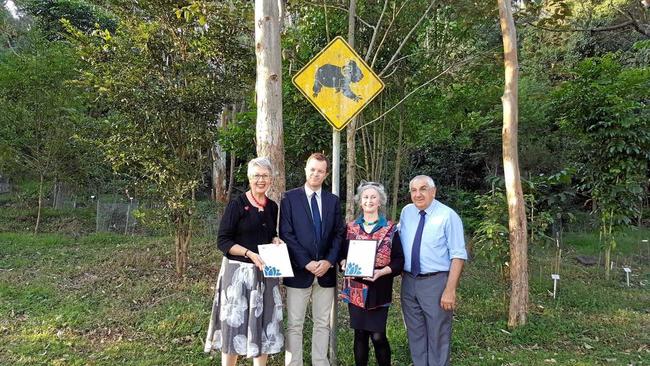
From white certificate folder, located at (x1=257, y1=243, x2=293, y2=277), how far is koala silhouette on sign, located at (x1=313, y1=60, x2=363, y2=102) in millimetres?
1242

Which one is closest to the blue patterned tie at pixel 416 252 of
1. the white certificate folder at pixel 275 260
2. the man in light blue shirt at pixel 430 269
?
the man in light blue shirt at pixel 430 269

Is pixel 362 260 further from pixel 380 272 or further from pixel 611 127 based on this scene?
pixel 611 127

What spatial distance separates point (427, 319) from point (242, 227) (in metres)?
1.50

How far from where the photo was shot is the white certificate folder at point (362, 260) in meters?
3.15

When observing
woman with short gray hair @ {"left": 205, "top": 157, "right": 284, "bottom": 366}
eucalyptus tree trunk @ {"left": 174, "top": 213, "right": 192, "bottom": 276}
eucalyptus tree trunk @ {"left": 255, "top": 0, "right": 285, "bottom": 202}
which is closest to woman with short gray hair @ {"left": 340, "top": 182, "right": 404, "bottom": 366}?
woman with short gray hair @ {"left": 205, "top": 157, "right": 284, "bottom": 366}

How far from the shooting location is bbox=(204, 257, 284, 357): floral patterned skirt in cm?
319

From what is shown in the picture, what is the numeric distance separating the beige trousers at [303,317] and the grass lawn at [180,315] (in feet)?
2.29

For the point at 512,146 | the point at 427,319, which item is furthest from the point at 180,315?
the point at 512,146

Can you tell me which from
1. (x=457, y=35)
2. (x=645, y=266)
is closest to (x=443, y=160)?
(x=645, y=266)

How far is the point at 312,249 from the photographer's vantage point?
3.26m

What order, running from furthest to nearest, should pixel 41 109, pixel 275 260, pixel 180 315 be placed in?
pixel 41 109, pixel 180 315, pixel 275 260

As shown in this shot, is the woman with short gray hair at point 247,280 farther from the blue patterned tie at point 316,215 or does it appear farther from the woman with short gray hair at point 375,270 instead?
the woman with short gray hair at point 375,270

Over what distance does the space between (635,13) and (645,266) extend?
765 centimetres

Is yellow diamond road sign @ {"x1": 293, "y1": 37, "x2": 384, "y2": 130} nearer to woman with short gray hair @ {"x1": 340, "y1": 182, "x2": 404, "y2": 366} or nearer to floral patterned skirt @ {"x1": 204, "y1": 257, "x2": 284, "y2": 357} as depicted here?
woman with short gray hair @ {"x1": 340, "y1": 182, "x2": 404, "y2": 366}
